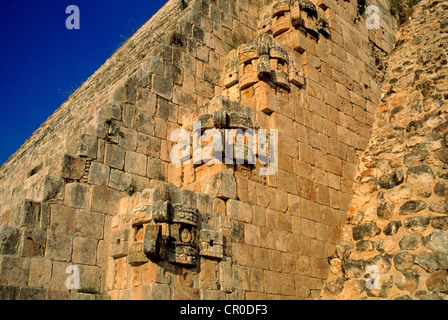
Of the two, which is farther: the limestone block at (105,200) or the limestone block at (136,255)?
the limestone block at (105,200)

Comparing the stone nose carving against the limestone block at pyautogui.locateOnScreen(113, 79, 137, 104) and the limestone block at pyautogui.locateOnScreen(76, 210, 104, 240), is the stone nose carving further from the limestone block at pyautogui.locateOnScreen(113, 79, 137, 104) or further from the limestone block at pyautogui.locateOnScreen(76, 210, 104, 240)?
the limestone block at pyautogui.locateOnScreen(76, 210, 104, 240)

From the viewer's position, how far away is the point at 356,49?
12000 mm

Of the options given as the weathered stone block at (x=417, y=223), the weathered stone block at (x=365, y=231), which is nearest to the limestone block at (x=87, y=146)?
the weathered stone block at (x=365, y=231)

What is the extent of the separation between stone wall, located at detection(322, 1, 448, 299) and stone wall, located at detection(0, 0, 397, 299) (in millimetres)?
374

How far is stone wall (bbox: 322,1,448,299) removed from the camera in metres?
7.53

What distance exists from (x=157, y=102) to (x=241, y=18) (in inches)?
143

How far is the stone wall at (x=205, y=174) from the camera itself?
22.1 feet

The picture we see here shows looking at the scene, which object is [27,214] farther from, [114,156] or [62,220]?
[114,156]

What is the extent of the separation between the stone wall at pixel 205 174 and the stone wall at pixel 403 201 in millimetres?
374

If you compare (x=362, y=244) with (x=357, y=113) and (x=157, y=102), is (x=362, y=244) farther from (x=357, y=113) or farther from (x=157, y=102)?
(x=157, y=102)

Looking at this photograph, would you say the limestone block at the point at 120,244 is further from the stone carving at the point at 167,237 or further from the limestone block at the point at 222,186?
the limestone block at the point at 222,186

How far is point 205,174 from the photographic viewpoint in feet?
26.3

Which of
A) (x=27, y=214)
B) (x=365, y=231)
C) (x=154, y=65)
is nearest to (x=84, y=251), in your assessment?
(x=27, y=214)
